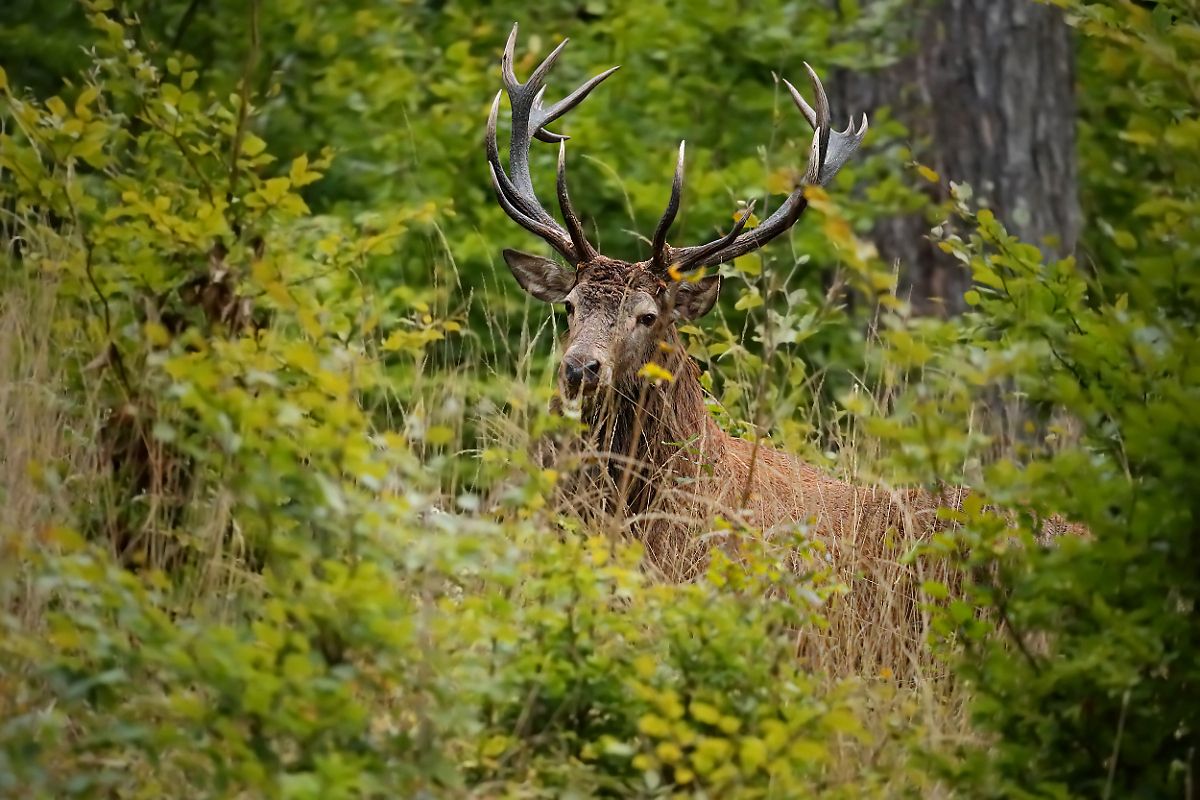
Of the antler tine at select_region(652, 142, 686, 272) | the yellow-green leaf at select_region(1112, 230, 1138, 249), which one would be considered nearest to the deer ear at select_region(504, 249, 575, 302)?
the antler tine at select_region(652, 142, 686, 272)

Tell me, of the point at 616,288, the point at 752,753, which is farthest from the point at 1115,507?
the point at 616,288

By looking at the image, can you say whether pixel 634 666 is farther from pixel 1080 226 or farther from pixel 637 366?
pixel 1080 226

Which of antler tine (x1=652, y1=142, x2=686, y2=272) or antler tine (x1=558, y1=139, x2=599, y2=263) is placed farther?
antler tine (x1=558, y1=139, x2=599, y2=263)

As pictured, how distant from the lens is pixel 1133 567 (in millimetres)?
2939

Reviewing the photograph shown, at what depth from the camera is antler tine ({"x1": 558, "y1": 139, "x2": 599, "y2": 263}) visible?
546 centimetres

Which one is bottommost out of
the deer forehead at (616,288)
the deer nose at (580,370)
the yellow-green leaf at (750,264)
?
the deer nose at (580,370)

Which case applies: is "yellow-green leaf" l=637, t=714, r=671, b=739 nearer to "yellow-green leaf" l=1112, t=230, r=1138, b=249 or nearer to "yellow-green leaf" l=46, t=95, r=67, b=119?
"yellow-green leaf" l=1112, t=230, r=1138, b=249

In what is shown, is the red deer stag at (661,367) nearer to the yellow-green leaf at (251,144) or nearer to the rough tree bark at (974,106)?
the yellow-green leaf at (251,144)

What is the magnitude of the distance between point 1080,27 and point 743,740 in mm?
1829

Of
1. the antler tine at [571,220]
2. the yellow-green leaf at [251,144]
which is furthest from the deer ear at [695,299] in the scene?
the yellow-green leaf at [251,144]

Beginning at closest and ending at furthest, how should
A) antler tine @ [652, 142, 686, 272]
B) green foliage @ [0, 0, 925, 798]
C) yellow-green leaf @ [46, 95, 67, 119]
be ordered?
green foliage @ [0, 0, 925, 798] → yellow-green leaf @ [46, 95, 67, 119] → antler tine @ [652, 142, 686, 272]

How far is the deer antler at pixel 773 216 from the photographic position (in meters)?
5.42

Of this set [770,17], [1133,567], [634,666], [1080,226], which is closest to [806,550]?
[634,666]

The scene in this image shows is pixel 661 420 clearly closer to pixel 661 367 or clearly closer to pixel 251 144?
pixel 661 367
